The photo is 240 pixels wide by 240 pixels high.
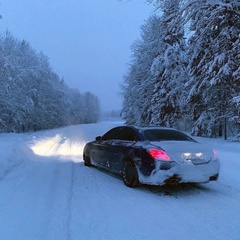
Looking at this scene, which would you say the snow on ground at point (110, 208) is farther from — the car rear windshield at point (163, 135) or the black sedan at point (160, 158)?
the car rear windshield at point (163, 135)

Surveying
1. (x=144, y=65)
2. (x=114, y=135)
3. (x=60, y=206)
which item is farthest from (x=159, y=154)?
(x=144, y=65)

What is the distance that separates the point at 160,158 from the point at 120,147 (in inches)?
74.6

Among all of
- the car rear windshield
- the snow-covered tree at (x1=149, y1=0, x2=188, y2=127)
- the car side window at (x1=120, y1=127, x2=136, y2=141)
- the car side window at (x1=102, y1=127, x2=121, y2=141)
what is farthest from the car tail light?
the snow-covered tree at (x1=149, y1=0, x2=188, y2=127)

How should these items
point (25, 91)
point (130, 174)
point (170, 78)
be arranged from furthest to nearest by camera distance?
point (25, 91) → point (170, 78) → point (130, 174)

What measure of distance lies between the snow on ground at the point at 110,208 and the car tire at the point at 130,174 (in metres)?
0.21

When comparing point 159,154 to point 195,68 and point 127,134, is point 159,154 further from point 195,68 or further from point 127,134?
point 195,68

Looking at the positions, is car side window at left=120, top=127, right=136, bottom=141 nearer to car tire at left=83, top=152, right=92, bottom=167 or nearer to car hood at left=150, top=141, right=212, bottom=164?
car hood at left=150, top=141, right=212, bottom=164

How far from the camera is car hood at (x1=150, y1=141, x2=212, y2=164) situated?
7.17 metres

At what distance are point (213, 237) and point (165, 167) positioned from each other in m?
2.50

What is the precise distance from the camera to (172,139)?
26.8 ft

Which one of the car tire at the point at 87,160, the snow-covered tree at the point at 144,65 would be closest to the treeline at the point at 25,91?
the snow-covered tree at the point at 144,65

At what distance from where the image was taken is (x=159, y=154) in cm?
720

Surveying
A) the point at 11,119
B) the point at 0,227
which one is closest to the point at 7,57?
the point at 11,119

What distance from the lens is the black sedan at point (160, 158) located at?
7086mm
